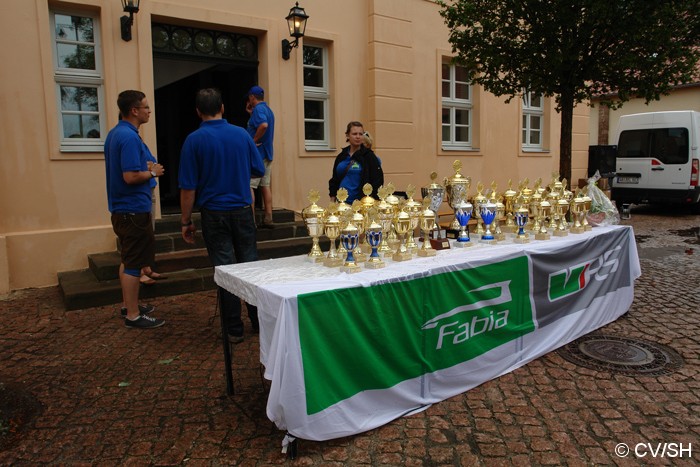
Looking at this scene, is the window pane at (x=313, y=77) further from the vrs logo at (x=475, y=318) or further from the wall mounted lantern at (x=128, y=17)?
the vrs logo at (x=475, y=318)

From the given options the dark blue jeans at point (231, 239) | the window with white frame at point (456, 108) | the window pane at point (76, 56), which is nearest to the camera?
the dark blue jeans at point (231, 239)

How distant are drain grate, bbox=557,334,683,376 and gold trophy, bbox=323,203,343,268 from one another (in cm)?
195

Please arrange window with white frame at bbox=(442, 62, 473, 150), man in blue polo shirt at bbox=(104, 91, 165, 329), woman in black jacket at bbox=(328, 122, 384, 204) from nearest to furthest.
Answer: man in blue polo shirt at bbox=(104, 91, 165, 329) < woman in black jacket at bbox=(328, 122, 384, 204) < window with white frame at bbox=(442, 62, 473, 150)

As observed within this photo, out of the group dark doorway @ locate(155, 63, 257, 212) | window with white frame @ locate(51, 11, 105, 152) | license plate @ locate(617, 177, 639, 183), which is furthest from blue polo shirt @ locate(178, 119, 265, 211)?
license plate @ locate(617, 177, 639, 183)

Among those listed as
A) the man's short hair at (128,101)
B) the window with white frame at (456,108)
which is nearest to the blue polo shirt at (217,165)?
the man's short hair at (128,101)

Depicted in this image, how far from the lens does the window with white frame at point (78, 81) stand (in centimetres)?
631

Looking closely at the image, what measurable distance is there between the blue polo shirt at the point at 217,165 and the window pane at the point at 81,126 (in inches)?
135

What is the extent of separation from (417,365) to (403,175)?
20.4 ft

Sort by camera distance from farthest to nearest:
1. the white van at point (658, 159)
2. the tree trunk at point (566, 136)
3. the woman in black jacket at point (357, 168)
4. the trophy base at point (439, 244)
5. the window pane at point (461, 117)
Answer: the white van at point (658, 159), the window pane at point (461, 117), the tree trunk at point (566, 136), the woman in black jacket at point (357, 168), the trophy base at point (439, 244)

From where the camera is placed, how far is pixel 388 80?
8.70 meters

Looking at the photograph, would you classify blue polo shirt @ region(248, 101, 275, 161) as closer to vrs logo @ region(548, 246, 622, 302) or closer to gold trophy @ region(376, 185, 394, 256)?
gold trophy @ region(376, 185, 394, 256)

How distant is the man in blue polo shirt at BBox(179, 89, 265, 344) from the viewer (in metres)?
3.77

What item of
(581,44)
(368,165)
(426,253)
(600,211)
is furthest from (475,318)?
(581,44)

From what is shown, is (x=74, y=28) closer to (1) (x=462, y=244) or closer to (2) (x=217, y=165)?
(2) (x=217, y=165)
